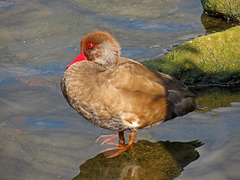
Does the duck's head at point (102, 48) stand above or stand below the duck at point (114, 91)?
above

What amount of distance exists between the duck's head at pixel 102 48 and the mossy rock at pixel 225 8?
4.44 meters

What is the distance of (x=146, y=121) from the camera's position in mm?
4449

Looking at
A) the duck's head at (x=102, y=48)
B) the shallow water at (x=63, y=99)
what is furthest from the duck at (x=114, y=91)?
the shallow water at (x=63, y=99)

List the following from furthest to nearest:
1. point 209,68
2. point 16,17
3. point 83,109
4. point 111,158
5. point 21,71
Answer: point 16,17 < point 21,71 < point 209,68 < point 111,158 < point 83,109

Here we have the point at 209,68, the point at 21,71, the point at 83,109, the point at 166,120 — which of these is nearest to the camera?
the point at 83,109

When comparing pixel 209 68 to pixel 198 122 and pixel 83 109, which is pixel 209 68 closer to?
pixel 198 122

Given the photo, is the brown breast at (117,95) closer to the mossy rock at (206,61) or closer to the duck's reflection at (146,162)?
the duck's reflection at (146,162)

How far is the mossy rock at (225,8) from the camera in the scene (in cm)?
806

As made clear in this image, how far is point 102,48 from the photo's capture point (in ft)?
14.7

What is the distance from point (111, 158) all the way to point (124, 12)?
490 cm

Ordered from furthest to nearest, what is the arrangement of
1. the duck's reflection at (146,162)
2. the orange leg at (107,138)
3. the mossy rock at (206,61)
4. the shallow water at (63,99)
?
the mossy rock at (206,61) → the orange leg at (107,138) → the shallow water at (63,99) → the duck's reflection at (146,162)

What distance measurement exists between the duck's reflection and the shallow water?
33mm

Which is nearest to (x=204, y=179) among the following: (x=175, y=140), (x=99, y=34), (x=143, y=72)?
(x=175, y=140)

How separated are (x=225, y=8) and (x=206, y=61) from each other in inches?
99.7
